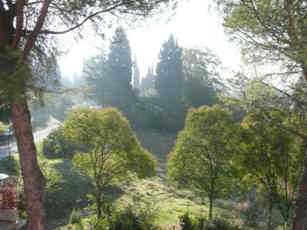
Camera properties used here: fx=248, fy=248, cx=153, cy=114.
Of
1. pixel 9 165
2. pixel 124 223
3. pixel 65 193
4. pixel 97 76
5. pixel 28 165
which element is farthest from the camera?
pixel 97 76

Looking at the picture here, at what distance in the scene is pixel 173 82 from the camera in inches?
1121

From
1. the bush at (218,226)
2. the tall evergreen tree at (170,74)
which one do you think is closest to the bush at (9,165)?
the bush at (218,226)

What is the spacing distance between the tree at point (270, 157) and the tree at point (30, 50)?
12.4ft

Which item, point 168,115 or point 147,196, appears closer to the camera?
point 147,196

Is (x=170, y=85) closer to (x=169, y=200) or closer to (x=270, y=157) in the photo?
(x=169, y=200)

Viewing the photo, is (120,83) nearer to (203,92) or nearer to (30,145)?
(203,92)

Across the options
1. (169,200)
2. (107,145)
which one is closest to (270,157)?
(107,145)

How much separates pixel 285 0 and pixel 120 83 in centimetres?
2356

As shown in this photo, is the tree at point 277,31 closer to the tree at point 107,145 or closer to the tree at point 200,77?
the tree at point 107,145

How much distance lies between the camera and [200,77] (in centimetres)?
2933

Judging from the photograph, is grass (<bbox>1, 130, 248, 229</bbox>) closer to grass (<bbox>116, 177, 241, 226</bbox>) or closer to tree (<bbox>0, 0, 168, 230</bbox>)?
grass (<bbox>116, 177, 241, 226</bbox>)

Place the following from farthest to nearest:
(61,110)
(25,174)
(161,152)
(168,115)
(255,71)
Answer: (61,110), (168,115), (161,152), (255,71), (25,174)

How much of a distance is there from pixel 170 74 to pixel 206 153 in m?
22.8

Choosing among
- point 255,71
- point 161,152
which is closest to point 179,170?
point 255,71
